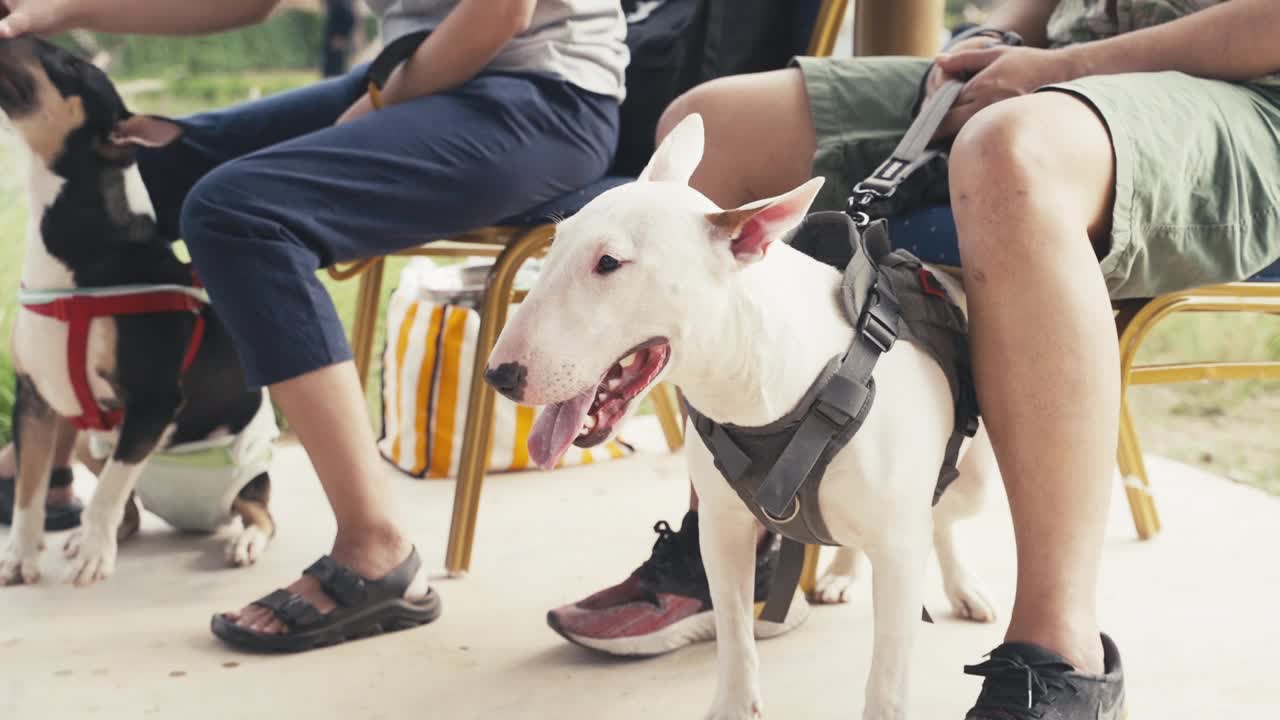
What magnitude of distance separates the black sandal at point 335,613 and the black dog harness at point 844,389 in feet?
2.13

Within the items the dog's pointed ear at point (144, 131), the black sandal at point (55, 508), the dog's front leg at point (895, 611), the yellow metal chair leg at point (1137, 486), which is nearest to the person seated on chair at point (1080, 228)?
the dog's front leg at point (895, 611)

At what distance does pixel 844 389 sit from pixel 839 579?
0.84 m

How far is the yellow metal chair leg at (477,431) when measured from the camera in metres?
2.06

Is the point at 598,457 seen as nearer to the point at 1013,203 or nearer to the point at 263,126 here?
the point at 263,126

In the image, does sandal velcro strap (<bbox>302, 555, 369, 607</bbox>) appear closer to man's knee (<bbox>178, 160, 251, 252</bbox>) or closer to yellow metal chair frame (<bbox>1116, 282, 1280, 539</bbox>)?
man's knee (<bbox>178, 160, 251, 252</bbox>)

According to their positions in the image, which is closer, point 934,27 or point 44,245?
point 44,245

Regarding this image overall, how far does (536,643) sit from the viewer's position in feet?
6.03

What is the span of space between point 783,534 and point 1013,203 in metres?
0.43

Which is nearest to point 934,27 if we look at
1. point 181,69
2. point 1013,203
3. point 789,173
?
point 789,173

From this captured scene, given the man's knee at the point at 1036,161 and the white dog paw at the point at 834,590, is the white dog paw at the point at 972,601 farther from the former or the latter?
the man's knee at the point at 1036,161

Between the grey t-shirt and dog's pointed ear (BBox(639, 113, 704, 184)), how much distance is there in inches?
25.9

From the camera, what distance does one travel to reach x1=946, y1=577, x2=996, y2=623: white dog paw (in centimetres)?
187

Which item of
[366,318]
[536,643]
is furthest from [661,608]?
[366,318]

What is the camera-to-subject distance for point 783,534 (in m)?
1.35
